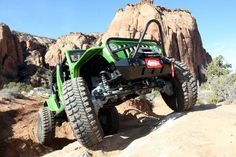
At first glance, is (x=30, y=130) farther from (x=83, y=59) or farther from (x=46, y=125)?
(x=83, y=59)

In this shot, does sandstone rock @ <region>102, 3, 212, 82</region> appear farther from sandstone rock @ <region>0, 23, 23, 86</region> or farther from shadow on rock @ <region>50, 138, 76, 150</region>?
shadow on rock @ <region>50, 138, 76, 150</region>

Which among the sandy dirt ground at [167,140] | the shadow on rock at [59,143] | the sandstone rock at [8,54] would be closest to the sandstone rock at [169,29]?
the sandstone rock at [8,54]

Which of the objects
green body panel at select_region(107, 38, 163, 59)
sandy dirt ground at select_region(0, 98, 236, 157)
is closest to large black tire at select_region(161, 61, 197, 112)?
sandy dirt ground at select_region(0, 98, 236, 157)

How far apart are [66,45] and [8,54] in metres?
16.9

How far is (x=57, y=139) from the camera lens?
35.7 ft

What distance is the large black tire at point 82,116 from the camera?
618 centimetres

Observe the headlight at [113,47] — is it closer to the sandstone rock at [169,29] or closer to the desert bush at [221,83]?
the desert bush at [221,83]

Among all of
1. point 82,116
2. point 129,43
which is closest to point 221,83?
point 129,43

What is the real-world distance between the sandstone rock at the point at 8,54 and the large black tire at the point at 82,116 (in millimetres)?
41114

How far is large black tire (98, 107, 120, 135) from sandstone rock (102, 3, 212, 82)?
44.0 metres

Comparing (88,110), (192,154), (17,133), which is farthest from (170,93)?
(17,133)

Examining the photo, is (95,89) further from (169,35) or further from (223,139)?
(169,35)

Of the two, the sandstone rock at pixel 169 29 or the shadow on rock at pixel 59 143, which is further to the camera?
the sandstone rock at pixel 169 29

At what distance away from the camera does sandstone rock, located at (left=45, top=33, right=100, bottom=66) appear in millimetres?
61906
